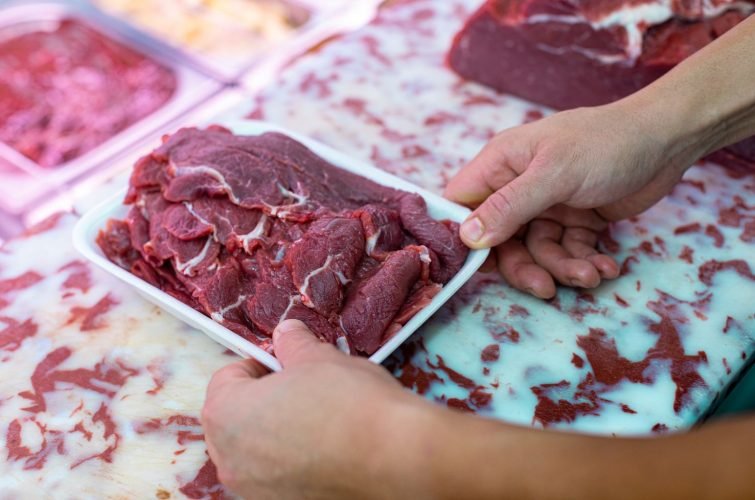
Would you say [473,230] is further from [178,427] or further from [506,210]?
[178,427]

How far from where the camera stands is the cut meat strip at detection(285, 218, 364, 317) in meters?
1.68

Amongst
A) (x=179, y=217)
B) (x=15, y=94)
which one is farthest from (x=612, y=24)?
(x=15, y=94)

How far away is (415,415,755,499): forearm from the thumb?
0.74 meters

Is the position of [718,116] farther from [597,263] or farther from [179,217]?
[179,217]

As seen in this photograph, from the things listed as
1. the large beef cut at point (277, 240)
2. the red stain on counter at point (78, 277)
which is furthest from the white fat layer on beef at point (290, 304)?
the red stain on counter at point (78, 277)

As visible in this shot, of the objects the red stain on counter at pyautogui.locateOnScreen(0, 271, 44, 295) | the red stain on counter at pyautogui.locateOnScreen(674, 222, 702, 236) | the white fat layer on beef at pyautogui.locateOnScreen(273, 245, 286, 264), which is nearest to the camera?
the white fat layer on beef at pyautogui.locateOnScreen(273, 245, 286, 264)

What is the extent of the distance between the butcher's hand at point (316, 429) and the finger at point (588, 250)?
35.4 inches

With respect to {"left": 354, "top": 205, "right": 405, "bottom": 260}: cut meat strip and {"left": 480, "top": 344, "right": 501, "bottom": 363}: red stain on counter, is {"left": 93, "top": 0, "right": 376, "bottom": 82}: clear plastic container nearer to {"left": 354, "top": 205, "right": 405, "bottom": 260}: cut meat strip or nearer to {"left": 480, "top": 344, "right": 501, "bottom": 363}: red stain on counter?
{"left": 354, "top": 205, "right": 405, "bottom": 260}: cut meat strip

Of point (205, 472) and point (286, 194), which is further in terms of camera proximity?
point (286, 194)

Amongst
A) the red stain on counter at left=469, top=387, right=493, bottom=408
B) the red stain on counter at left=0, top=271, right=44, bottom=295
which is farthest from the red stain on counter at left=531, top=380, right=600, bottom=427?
the red stain on counter at left=0, top=271, right=44, bottom=295

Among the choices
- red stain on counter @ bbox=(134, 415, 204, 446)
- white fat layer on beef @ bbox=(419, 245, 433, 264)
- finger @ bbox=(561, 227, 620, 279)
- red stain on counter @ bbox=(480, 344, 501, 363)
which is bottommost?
red stain on counter @ bbox=(134, 415, 204, 446)

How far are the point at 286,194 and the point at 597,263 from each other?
881 millimetres

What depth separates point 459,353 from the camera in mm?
1828

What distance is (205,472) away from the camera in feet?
5.28
